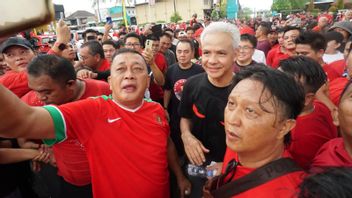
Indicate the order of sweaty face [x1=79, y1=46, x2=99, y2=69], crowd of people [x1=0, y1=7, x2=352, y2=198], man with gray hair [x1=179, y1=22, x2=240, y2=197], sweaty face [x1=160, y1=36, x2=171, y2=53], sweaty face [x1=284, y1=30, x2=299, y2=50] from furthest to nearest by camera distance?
sweaty face [x1=160, y1=36, x2=171, y2=53] < sweaty face [x1=284, y1=30, x2=299, y2=50] < sweaty face [x1=79, y1=46, x2=99, y2=69] < man with gray hair [x1=179, y1=22, x2=240, y2=197] < crowd of people [x1=0, y1=7, x2=352, y2=198]

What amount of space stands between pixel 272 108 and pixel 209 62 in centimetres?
106

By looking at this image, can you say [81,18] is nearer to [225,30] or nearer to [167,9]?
[167,9]

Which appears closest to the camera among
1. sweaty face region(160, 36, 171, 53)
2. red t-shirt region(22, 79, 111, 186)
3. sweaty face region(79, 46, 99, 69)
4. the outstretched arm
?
the outstretched arm

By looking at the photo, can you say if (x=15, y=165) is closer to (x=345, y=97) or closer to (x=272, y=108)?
(x=272, y=108)

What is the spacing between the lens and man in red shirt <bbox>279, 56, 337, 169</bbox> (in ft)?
5.57

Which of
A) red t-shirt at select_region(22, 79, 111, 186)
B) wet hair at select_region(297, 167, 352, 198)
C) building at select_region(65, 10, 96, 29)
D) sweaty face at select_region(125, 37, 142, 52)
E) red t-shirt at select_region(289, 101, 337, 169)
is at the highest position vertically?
building at select_region(65, 10, 96, 29)

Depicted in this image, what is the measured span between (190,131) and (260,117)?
3.80ft

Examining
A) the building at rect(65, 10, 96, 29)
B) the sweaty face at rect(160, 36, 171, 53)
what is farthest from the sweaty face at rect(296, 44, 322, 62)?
the building at rect(65, 10, 96, 29)

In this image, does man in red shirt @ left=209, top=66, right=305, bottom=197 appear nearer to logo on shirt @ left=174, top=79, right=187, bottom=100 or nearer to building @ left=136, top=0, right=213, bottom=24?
logo on shirt @ left=174, top=79, right=187, bottom=100

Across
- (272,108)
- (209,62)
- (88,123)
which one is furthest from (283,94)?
(88,123)

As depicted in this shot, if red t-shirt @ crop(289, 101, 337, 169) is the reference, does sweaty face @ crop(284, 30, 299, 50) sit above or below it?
above

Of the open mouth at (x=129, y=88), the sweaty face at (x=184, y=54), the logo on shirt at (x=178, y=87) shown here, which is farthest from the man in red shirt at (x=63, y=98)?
the sweaty face at (x=184, y=54)

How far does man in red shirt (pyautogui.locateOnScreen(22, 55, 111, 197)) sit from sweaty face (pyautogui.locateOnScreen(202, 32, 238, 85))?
1.17m

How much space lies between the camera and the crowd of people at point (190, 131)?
122 centimetres
